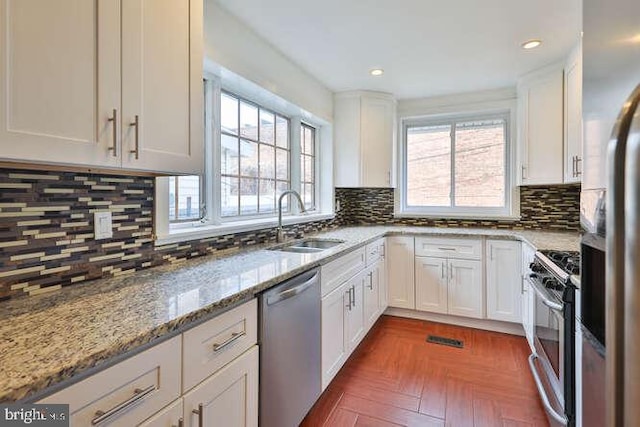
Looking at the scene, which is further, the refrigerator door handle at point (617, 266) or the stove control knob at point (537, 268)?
the stove control knob at point (537, 268)

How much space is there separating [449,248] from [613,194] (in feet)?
8.74

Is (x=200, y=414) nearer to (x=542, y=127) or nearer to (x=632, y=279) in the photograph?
(x=632, y=279)

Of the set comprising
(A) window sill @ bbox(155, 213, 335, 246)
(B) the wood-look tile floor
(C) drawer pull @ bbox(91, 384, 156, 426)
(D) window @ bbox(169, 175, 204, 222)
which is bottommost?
(B) the wood-look tile floor

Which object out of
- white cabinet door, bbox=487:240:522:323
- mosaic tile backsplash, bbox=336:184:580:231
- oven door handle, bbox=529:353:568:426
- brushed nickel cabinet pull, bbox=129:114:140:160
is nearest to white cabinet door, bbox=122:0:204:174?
brushed nickel cabinet pull, bbox=129:114:140:160

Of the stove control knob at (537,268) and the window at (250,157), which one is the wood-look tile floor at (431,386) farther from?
the window at (250,157)

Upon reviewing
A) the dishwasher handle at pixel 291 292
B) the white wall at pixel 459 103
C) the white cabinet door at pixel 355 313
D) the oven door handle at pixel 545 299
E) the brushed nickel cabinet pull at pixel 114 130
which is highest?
the white wall at pixel 459 103

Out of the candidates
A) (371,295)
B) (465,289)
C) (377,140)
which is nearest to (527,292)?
(465,289)

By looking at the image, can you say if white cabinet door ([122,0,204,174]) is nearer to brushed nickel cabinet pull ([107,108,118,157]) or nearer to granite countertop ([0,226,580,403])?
brushed nickel cabinet pull ([107,108,118,157])

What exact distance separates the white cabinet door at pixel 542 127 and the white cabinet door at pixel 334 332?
79.5 inches

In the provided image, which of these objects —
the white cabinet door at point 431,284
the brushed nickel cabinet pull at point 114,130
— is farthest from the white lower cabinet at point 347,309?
the brushed nickel cabinet pull at point 114,130

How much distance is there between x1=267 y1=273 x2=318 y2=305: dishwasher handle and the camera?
137 centimetres

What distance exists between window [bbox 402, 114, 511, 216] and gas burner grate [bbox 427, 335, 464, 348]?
54.4 inches

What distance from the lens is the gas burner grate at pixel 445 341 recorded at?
271 cm

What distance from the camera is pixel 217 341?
42.7 inches
